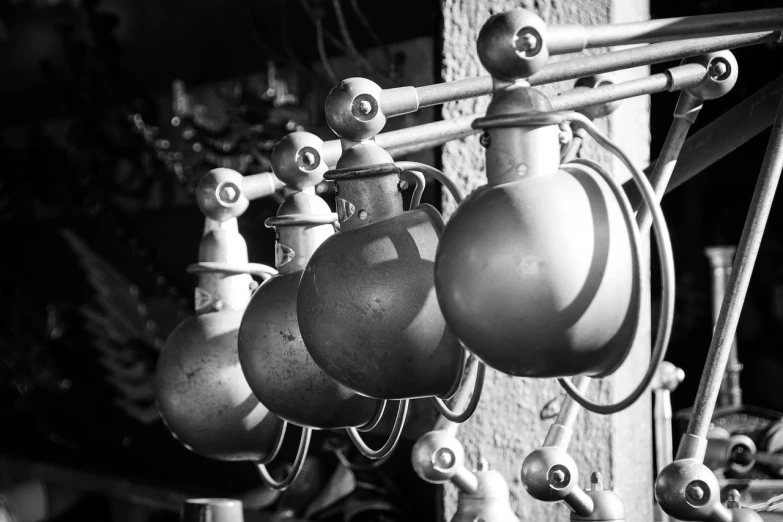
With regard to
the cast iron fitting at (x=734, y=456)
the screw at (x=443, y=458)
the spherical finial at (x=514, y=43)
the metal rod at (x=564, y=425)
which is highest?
the spherical finial at (x=514, y=43)

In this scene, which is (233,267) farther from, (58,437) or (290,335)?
(58,437)

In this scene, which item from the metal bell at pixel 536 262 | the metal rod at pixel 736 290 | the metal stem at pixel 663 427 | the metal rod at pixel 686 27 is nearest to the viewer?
the metal bell at pixel 536 262

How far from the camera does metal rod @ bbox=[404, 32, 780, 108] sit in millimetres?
703

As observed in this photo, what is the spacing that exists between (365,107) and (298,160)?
0.13m

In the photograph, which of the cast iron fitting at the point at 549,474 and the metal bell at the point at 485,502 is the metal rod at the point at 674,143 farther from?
the metal bell at the point at 485,502

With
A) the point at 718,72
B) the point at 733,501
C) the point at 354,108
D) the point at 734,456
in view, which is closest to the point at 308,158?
the point at 354,108

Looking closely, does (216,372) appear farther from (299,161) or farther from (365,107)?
(365,107)

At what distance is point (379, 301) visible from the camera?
2.08 ft

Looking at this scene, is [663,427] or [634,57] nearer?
[634,57]

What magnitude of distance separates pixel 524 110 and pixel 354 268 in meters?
0.16

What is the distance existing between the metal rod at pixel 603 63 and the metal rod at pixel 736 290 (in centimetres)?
7

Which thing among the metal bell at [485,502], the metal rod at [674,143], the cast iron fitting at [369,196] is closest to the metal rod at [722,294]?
the metal bell at [485,502]

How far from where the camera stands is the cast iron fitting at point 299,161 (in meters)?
0.79

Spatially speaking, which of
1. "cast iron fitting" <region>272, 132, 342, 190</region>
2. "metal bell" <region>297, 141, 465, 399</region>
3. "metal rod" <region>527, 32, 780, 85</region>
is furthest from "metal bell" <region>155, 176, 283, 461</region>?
"metal rod" <region>527, 32, 780, 85</region>
